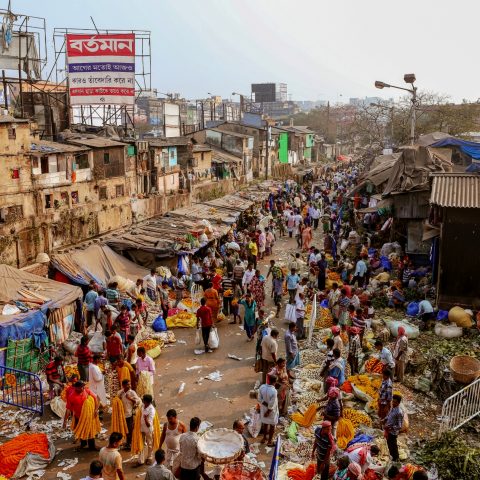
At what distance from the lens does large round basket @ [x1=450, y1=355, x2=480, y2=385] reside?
1043cm

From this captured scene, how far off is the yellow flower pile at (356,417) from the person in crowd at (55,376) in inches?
214

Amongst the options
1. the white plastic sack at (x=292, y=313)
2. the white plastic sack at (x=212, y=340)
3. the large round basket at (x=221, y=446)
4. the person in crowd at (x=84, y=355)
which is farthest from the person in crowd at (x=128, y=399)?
the white plastic sack at (x=292, y=313)

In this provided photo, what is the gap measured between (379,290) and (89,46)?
16747 millimetres

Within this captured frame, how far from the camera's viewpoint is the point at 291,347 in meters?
11.0

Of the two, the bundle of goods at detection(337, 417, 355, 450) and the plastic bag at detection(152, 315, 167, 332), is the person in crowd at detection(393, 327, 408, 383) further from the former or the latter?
the plastic bag at detection(152, 315, 167, 332)

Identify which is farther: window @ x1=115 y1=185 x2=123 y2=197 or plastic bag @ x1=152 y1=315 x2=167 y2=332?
window @ x1=115 y1=185 x2=123 y2=197

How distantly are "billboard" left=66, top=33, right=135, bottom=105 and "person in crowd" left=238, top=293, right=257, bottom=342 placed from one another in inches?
562

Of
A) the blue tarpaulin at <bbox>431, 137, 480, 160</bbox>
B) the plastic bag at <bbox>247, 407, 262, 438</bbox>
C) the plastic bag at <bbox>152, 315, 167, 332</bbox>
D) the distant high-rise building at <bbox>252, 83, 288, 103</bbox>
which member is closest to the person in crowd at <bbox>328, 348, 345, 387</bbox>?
the plastic bag at <bbox>247, 407, 262, 438</bbox>

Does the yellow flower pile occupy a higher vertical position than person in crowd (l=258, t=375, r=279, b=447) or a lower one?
lower

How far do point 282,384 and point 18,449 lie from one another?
452 cm

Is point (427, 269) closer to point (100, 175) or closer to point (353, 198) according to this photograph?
point (353, 198)

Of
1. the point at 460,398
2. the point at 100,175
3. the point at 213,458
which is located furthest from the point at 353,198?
the point at 213,458

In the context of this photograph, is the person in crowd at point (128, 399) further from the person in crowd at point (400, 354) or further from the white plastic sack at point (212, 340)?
the person in crowd at point (400, 354)

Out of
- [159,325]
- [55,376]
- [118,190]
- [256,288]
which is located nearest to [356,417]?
[256,288]
